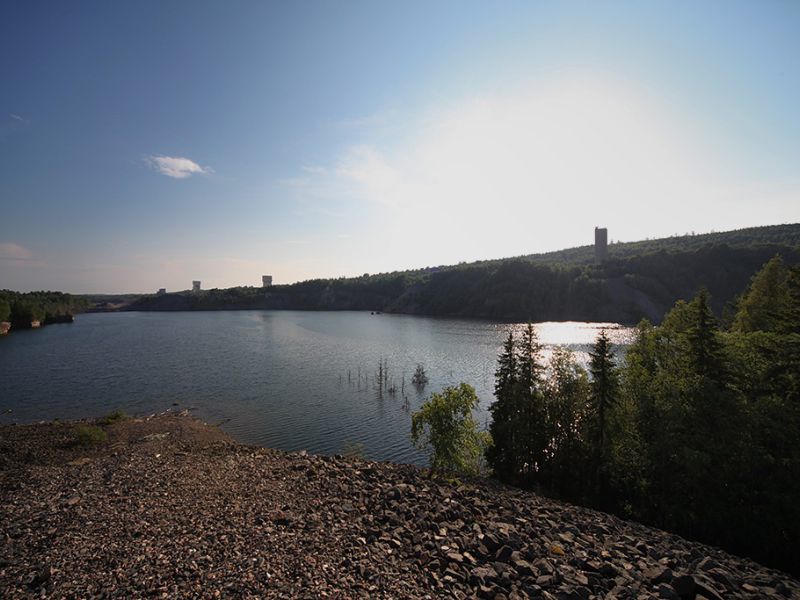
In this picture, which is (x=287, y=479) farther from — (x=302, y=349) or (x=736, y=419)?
(x=302, y=349)

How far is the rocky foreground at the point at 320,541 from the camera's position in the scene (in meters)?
14.1

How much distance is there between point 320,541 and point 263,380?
4680 cm

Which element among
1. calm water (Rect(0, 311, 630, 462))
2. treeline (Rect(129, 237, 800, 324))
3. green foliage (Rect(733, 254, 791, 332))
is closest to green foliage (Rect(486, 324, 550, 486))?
calm water (Rect(0, 311, 630, 462))

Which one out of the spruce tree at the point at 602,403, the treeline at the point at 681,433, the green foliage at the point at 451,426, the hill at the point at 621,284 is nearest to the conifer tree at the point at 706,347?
the treeline at the point at 681,433

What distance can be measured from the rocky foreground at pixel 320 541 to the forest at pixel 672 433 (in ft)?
9.84

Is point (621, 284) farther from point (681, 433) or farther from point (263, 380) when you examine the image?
point (681, 433)

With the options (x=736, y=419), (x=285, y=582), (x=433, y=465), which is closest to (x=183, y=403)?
(x=433, y=465)

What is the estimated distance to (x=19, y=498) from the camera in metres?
21.3

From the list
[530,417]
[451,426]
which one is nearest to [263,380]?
[451,426]

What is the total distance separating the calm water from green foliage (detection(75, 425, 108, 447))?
33.7 feet

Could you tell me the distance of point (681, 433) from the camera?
24.8 metres

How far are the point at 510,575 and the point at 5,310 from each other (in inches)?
6629

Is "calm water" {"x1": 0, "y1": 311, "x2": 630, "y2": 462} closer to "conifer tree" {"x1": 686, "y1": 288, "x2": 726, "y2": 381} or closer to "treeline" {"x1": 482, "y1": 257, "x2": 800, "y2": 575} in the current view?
"treeline" {"x1": 482, "y1": 257, "x2": 800, "y2": 575}

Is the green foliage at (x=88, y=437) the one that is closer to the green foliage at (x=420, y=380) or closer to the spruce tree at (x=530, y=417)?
the spruce tree at (x=530, y=417)
